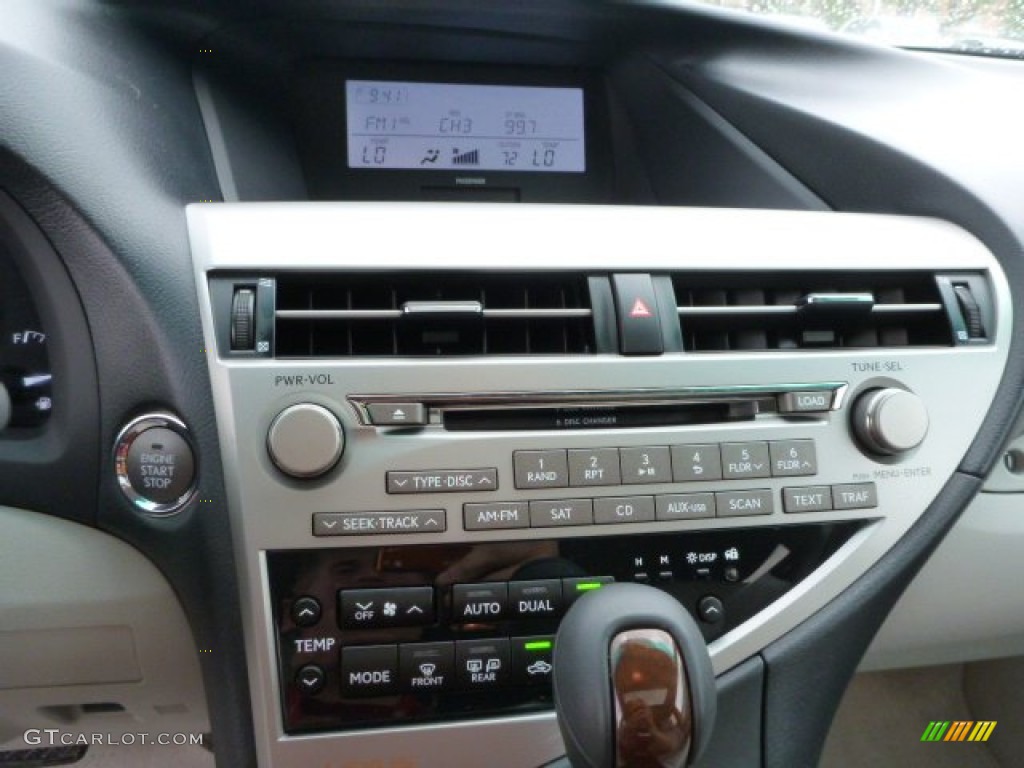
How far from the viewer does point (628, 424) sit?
3.18 feet

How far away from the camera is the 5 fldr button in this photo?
89 centimetres

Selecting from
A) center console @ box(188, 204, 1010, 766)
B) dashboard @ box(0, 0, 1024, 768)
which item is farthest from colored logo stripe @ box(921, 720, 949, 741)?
center console @ box(188, 204, 1010, 766)

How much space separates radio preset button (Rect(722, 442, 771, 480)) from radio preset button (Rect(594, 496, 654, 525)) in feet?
0.36

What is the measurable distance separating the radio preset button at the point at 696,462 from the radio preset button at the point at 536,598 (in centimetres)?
20

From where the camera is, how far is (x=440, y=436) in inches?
35.6

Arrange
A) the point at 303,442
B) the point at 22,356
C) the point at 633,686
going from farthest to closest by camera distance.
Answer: the point at 22,356 → the point at 303,442 → the point at 633,686

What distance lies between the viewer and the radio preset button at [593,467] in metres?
0.93

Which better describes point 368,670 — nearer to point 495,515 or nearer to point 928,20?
point 495,515

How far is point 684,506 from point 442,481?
0.99 feet

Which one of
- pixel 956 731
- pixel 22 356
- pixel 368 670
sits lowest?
pixel 956 731

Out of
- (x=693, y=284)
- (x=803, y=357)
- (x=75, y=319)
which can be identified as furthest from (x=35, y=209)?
(x=803, y=357)

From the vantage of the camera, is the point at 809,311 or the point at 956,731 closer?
the point at 809,311

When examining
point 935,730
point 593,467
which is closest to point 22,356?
point 593,467

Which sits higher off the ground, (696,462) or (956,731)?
(696,462)
